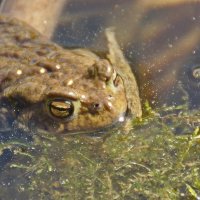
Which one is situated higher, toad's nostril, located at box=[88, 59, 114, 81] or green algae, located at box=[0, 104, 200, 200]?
toad's nostril, located at box=[88, 59, 114, 81]

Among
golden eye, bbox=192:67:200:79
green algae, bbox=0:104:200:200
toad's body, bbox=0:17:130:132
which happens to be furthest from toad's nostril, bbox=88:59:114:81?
golden eye, bbox=192:67:200:79

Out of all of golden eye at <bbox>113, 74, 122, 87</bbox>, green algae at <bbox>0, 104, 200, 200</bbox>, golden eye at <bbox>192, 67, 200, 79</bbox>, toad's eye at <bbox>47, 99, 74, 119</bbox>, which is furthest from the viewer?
golden eye at <bbox>192, 67, 200, 79</bbox>

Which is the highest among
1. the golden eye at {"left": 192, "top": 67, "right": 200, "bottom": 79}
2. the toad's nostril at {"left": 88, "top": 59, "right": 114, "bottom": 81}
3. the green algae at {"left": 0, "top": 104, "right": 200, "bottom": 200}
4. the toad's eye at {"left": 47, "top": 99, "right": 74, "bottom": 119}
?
the toad's nostril at {"left": 88, "top": 59, "right": 114, "bottom": 81}

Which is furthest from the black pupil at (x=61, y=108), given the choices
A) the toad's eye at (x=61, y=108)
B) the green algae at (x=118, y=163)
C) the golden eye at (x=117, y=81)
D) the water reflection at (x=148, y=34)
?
the water reflection at (x=148, y=34)

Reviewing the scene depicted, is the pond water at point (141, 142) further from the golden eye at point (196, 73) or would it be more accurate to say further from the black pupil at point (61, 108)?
the black pupil at point (61, 108)

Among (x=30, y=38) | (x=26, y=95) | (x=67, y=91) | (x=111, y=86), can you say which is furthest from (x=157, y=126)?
(x=30, y=38)

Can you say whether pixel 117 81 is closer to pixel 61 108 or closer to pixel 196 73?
pixel 61 108

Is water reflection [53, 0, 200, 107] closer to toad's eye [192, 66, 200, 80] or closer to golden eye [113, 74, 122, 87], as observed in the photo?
toad's eye [192, 66, 200, 80]
